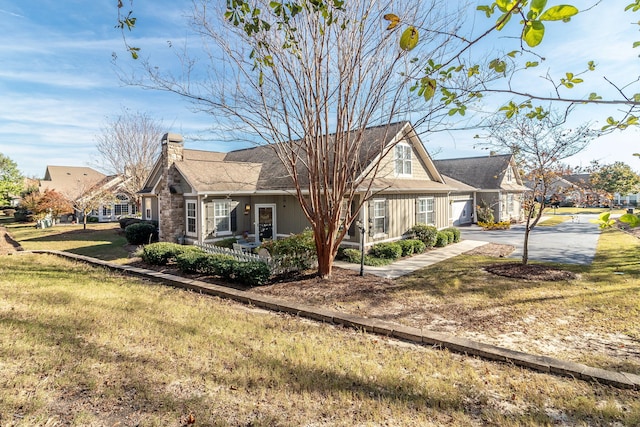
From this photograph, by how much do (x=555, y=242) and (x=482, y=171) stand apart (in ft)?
44.7

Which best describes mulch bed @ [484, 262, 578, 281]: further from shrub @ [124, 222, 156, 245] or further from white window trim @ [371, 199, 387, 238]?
shrub @ [124, 222, 156, 245]

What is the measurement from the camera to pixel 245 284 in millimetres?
9227

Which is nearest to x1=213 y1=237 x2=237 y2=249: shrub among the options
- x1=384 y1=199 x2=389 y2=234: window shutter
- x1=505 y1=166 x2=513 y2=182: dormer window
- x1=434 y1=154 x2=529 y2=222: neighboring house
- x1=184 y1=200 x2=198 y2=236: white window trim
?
x1=184 y1=200 x2=198 y2=236: white window trim

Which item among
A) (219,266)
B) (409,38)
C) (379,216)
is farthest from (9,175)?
(409,38)

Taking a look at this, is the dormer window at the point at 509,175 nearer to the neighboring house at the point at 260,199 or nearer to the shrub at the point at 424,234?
the neighboring house at the point at 260,199

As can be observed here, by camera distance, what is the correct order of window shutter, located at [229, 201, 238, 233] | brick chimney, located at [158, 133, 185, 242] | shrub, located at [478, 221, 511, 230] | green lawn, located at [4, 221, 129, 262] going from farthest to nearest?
shrub, located at [478, 221, 511, 230] < window shutter, located at [229, 201, 238, 233] < brick chimney, located at [158, 133, 185, 242] < green lawn, located at [4, 221, 129, 262]

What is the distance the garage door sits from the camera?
2645cm

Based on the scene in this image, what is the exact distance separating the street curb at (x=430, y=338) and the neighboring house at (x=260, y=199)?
6230 mm

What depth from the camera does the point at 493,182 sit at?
2783 centimetres

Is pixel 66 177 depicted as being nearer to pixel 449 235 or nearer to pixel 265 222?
pixel 265 222

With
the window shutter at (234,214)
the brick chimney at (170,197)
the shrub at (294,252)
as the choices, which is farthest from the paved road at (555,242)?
the brick chimney at (170,197)

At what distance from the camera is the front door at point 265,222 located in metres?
15.6

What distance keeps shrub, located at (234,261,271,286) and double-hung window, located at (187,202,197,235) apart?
7.12 m

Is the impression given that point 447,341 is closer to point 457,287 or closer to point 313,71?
point 457,287
